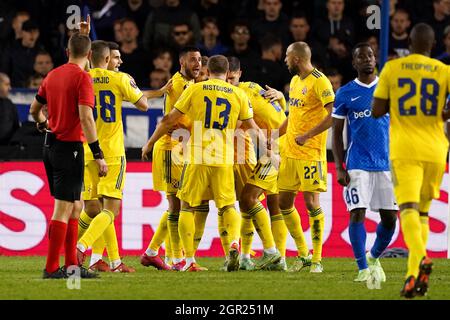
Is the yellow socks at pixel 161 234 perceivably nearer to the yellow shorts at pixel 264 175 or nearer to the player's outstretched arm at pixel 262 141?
the yellow shorts at pixel 264 175

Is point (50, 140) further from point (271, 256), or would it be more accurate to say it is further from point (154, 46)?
point (154, 46)

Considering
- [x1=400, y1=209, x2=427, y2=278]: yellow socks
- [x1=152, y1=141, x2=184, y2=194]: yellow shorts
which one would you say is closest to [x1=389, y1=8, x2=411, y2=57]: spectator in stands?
[x1=152, y1=141, x2=184, y2=194]: yellow shorts

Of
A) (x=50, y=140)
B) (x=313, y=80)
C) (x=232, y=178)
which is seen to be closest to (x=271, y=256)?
(x=232, y=178)

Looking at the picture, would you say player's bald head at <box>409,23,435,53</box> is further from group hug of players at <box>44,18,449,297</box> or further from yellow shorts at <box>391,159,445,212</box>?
yellow shorts at <box>391,159,445,212</box>

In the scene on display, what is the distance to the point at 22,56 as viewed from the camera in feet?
57.6

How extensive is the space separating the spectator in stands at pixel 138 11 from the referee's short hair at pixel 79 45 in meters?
7.65

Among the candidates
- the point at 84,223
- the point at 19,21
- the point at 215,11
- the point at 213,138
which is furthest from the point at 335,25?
the point at 84,223

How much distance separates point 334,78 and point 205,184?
4.99m

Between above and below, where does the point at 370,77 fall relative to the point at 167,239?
above

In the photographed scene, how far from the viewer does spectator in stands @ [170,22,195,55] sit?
17.6 m

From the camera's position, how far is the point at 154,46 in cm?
1770

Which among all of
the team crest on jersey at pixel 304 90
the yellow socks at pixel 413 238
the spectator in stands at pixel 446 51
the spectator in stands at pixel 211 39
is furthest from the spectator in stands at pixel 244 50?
the yellow socks at pixel 413 238
